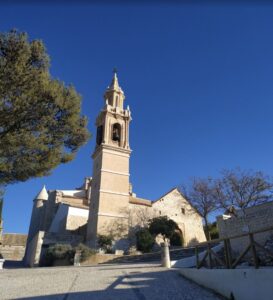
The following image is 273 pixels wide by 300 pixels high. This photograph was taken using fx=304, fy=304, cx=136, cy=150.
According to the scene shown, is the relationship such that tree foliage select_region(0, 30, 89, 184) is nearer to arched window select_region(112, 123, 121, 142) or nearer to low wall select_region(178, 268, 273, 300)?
low wall select_region(178, 268, 273, 300)

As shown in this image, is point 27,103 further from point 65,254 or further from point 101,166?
point 101,166

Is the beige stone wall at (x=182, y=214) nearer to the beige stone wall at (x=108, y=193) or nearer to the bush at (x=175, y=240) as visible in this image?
the bush at (x=175, y=240)

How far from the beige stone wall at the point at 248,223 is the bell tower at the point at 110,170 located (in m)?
13.9

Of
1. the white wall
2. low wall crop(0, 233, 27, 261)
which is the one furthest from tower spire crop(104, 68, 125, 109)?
low wall crop(0, 233, 27, 261)

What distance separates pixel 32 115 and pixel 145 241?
750 inches

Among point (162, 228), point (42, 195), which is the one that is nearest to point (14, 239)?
point (42, 195)

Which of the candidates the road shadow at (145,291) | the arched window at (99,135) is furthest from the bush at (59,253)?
the arched window at (99,135)

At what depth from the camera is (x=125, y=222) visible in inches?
1153

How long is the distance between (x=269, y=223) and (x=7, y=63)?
13044 millimetres

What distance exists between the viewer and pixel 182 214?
34531mm

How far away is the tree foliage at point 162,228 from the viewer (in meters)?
28.5

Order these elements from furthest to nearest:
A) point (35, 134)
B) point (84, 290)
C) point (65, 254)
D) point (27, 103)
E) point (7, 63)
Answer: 1. point (65, 254)
2. point (35, 134)
3. point (27, 103)
4. point (7, 63)
5. point (84, 290)

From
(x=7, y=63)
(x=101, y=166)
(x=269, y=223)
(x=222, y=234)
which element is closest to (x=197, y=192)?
(x=101, y=166)

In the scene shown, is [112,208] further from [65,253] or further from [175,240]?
[65,253]
